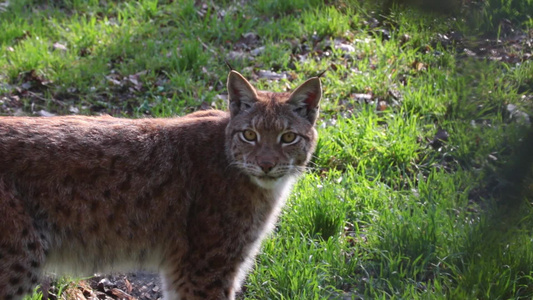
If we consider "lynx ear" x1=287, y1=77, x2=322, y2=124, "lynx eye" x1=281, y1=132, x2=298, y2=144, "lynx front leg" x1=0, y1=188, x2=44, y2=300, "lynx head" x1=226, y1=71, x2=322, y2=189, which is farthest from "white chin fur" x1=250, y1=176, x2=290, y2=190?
"lynx front leg" x1=0, y1=188, x2=44, y2=300

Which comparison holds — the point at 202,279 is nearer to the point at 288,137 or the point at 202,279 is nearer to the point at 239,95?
the point at 288,137

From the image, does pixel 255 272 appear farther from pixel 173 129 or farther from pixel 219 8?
pixel 219 8

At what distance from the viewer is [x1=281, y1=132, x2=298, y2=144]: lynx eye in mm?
4242

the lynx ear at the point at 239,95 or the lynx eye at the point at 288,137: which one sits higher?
the lynx ear at the point at 239,95

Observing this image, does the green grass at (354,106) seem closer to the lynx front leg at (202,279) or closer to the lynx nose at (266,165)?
the lynx front leg at (202,279)

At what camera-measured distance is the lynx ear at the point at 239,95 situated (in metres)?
4.32

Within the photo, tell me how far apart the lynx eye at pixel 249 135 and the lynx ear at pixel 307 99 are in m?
0.39

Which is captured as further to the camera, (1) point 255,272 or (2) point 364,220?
(2) point 364,220

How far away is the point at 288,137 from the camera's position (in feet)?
14.0

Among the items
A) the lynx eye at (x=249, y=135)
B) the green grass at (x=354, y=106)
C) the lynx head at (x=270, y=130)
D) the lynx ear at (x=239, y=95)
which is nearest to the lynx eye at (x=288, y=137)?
the lynx head at (x=270, y=130)

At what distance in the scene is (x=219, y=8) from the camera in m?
8.77

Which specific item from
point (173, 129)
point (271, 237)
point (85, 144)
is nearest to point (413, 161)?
point (271, 237)

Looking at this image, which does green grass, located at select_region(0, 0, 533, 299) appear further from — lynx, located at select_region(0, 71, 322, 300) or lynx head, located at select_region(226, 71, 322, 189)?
lynx head, located at select_region(226, 71, 322, 189)

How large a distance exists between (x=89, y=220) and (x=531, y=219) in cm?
278
